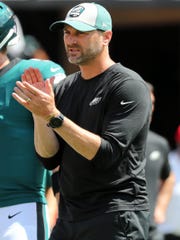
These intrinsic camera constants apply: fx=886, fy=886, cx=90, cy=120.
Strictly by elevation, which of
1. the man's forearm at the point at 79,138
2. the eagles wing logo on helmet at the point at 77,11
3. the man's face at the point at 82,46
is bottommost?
the man's forearm at the point at 79,138

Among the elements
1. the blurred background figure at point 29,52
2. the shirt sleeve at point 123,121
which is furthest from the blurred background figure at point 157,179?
the shirt sleeve at point 123,121

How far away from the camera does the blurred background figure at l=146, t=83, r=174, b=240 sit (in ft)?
24.8

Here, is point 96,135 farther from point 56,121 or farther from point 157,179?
point 157,179

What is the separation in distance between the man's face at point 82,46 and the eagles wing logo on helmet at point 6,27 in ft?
1.97

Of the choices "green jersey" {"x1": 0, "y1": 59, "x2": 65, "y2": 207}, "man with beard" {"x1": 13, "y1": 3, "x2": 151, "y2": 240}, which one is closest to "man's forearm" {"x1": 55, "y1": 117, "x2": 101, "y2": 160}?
"man with beard" {"x1": 13, "y1": 3, "x2": 151, "y2": 240}

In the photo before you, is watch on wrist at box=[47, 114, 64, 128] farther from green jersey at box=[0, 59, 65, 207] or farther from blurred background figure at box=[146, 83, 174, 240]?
blurred background figure at box=[146, 83, 174, 240]

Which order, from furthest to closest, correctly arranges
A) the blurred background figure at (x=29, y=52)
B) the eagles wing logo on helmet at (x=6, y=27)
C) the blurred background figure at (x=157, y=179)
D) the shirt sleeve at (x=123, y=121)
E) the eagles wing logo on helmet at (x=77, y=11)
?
the blurred background figure at (x=157, y=179) → the blurred background figure at (x=29, y=52) → the eagles wing logo on helmet at (x=6, y=27) → the eagles wing logo on helmet at (x=77, y=11) → the shirt sleeve at (x=123, y=121)

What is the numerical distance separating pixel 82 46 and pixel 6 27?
725 millimetres

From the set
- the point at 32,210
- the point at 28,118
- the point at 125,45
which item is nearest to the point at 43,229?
the point at 32,210

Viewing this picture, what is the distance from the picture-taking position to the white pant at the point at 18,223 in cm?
500

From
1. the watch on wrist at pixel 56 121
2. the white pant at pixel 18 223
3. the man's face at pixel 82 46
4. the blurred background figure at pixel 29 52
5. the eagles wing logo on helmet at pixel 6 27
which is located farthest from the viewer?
the blurred background figure at pixel 29 52

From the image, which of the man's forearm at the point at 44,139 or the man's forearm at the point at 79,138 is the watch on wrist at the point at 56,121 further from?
the man's forearm at the point at 44,139

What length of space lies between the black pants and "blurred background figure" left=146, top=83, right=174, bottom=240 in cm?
279

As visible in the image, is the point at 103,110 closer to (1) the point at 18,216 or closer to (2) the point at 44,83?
(2) the point at 44,83
